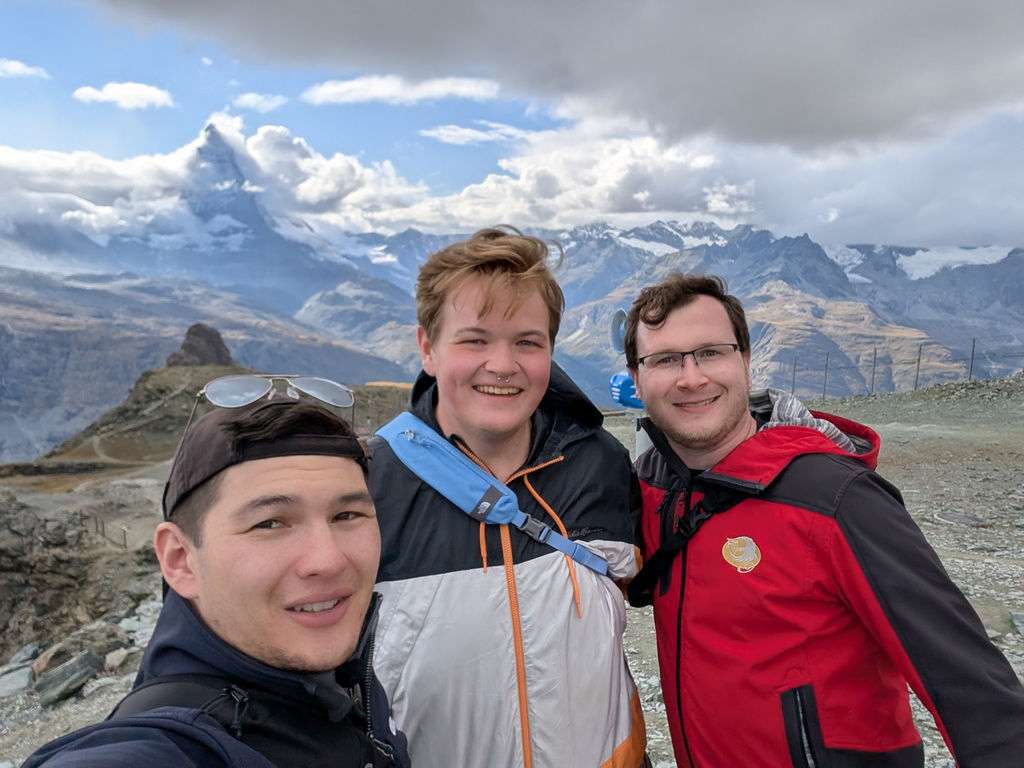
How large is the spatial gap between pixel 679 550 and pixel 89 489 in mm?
37073

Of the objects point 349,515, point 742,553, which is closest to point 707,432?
point 742,553

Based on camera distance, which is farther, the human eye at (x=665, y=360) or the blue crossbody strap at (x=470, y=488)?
the human eye at (x=665, y=360)

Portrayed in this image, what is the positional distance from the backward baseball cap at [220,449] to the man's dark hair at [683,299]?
184 centimetres

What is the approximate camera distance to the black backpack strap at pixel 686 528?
113 inches

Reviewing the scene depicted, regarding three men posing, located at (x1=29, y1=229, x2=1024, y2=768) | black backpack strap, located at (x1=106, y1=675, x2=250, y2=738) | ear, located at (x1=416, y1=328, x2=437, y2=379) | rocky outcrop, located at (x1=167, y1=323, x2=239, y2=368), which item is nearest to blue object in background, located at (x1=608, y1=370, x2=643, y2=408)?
three men posing, located at (x1=29, y1=229, x2=1024, y2=768)

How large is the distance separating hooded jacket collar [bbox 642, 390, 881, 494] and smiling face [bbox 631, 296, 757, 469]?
0.38ft

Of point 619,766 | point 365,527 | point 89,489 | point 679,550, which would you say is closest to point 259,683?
point 365,527

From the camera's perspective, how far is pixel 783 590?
2605mm

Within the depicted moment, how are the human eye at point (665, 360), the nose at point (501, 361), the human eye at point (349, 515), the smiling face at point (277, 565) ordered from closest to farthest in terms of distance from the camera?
the smiling face at point (277, 565) → the human eye at point (349, 515) → the nose at point (501, 361) → the human eye at point (665, 360)

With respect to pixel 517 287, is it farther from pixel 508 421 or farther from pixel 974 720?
pixel 974 720

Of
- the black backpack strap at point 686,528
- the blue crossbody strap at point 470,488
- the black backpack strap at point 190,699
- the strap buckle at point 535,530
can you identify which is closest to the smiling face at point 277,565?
the black backpack strap at point 190,699

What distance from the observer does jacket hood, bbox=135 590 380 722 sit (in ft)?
5.74

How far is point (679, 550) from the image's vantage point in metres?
2.97

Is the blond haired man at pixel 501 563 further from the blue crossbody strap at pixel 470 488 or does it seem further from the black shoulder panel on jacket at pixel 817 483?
the black shoulder panel on jacket at pixel 817 483
